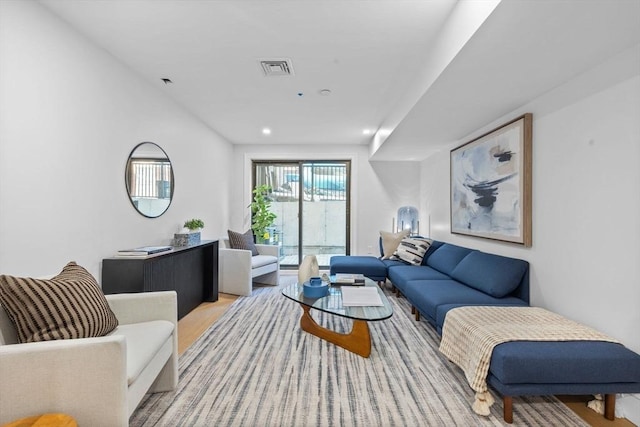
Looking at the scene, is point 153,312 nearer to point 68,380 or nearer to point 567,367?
point 68,380

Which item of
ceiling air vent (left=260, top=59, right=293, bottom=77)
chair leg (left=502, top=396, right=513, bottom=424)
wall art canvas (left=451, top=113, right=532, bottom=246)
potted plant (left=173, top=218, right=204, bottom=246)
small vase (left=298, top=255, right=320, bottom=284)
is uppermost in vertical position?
ceiling air vent (left=260, top=59, right=293, bottom=77)

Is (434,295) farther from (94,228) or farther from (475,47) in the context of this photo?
(94,228)

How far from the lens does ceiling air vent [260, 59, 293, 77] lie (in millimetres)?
2691

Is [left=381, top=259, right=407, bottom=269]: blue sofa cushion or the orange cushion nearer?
the orange cushion

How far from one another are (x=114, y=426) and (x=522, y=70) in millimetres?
3036

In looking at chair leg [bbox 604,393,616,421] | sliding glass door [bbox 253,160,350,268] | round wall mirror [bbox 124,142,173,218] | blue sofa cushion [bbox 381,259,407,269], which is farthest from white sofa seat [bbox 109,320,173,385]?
sliding glass door [bbox 253,160,350,268]

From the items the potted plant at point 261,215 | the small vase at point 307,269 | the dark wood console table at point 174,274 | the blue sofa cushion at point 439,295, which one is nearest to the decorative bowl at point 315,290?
the small vase at point 307,269

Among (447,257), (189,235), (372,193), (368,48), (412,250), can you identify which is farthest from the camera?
(372,193)

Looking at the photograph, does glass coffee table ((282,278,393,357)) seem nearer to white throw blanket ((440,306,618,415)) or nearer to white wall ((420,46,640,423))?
white throw blanket ((440,306,618,415))

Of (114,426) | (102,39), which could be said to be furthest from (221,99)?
(114,426)

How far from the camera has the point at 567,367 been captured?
1.65m

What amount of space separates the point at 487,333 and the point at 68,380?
85.0 inches

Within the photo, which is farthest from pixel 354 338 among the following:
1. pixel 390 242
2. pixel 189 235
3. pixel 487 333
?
pixel 390 242

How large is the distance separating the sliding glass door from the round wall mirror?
8.90 ft
